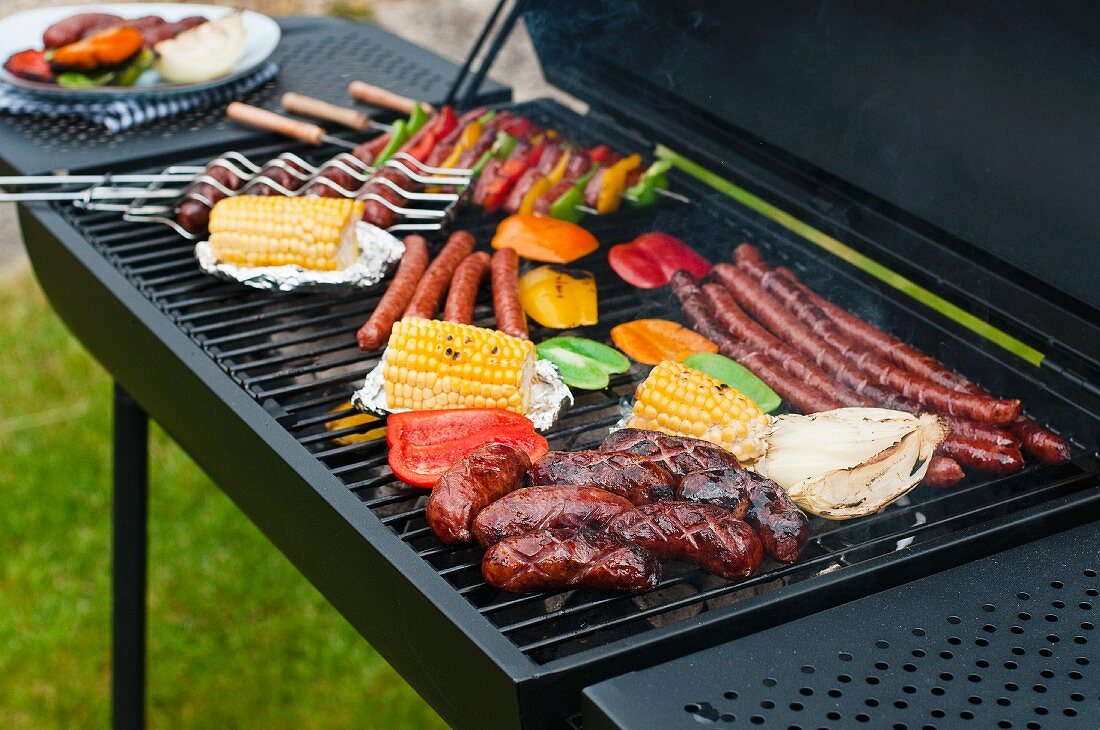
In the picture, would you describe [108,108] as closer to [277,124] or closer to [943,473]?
[277,124]

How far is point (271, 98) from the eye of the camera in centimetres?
426

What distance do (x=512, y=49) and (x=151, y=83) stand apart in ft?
15.8

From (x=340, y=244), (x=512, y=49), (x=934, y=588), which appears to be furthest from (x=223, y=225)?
(x=512, y=49)

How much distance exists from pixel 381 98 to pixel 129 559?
165 centimetres

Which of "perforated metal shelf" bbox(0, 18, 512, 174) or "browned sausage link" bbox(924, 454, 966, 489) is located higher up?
"browned sausage link" bbox(924, 454, 966, 489)

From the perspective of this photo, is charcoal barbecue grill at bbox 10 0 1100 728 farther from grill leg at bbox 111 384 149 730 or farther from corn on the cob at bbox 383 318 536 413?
corn on the cob at bbox 383 318 536 413

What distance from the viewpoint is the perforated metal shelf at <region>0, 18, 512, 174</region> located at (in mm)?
3752

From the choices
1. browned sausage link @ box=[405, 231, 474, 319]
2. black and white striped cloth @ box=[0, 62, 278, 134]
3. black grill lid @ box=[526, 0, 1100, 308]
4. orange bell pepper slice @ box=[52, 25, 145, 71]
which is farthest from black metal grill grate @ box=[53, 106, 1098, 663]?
orange bell pepper slice @ box=[52, 25, 145, 71]

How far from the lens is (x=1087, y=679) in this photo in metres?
1.83

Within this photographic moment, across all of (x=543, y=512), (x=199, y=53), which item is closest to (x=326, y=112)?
(x=199, y=53)

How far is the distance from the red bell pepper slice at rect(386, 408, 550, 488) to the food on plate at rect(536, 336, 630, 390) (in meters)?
0.20

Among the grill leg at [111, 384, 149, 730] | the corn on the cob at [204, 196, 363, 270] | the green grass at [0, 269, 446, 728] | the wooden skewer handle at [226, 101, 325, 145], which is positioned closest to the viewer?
the corn on the cob at [204, 196, 363, 270]

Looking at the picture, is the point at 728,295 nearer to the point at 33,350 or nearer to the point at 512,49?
the point at 33,350

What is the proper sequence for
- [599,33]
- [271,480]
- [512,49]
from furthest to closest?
1. [512,49]
2. [599,33]
3. [271,480]
